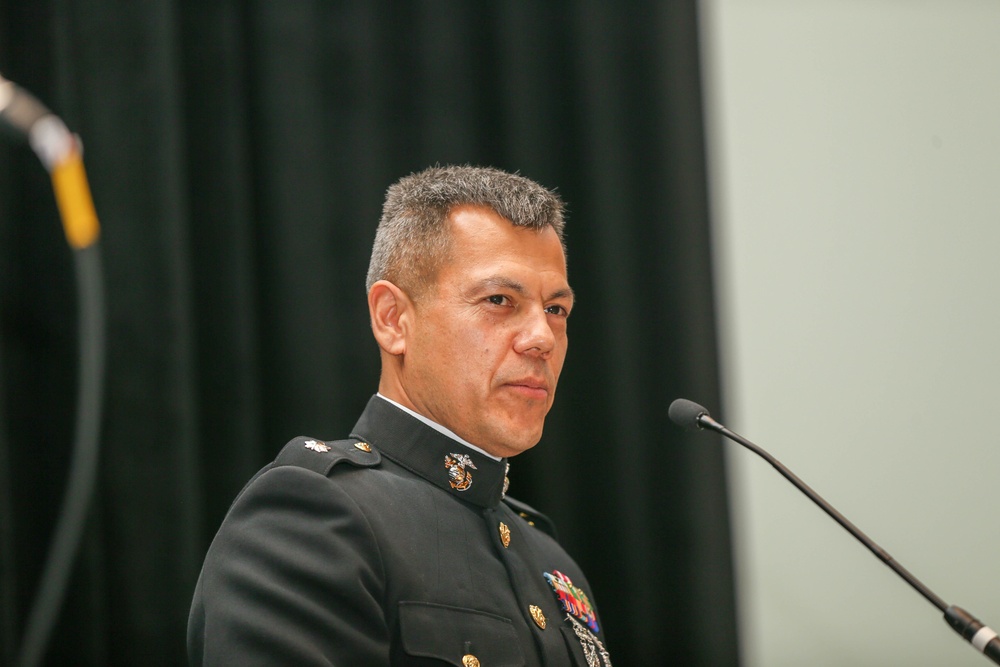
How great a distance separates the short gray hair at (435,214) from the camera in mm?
1520

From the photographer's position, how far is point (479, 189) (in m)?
1.54

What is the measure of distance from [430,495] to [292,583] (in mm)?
330

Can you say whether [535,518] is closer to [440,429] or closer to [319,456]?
[440,429]

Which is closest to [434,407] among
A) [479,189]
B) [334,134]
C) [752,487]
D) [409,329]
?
[409,329]

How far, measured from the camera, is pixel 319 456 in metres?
1.29

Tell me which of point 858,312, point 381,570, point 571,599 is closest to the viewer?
point 381,570

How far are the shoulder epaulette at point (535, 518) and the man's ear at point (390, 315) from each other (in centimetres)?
43

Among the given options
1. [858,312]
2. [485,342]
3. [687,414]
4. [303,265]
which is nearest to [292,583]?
[485,342]

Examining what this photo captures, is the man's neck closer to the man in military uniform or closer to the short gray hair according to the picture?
the man in military uniform

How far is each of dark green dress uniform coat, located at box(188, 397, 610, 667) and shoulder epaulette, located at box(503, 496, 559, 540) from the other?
213 mm

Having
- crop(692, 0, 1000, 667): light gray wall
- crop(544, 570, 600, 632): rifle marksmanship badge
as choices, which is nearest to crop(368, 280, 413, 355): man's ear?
crop(544, 570, 600, 632): rifle marksmanship badge

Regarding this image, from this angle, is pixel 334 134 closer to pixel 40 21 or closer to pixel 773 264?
pixel 40 21

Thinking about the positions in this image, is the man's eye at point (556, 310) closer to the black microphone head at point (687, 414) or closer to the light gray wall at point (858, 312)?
the black microphone head at point (687, 414)

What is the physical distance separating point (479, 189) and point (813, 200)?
1.30 metres
